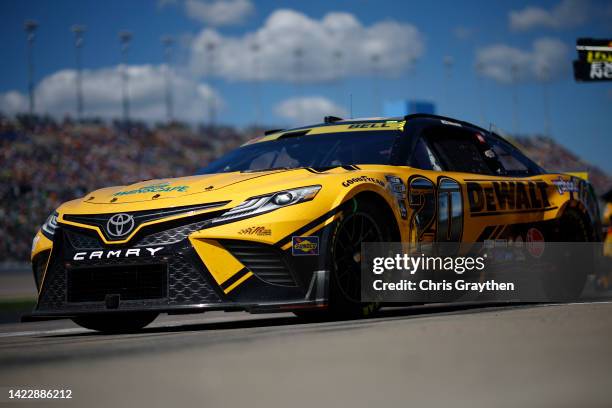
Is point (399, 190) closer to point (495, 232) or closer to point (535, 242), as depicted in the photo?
point (495, 232)

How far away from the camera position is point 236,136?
47156mm

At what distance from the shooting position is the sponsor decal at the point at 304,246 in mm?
5762

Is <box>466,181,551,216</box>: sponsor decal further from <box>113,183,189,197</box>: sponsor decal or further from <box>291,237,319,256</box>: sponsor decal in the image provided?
<box>113,183,189,197</box>: sponsor decal

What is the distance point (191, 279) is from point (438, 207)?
2056 mm

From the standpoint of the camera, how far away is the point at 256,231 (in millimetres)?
5723

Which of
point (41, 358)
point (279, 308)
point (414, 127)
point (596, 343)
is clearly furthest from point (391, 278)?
point (41, 358)

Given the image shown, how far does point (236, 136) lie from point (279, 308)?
137ft

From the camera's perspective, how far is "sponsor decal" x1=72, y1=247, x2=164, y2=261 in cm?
586

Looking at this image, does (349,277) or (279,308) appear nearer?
(279,308)

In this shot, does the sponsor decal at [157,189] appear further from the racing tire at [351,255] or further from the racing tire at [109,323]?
the racing tire at [351,255]

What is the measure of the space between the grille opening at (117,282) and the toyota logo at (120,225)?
0.22 m

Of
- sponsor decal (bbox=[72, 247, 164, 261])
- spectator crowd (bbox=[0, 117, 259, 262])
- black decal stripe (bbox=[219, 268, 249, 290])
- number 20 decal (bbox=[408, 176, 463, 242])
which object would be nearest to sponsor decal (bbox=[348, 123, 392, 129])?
number 20 decal (bbox=[408, 176, 463, 242])

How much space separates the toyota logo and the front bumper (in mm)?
97

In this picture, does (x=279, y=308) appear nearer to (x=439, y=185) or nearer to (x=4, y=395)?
(x=439, y=185)
